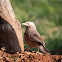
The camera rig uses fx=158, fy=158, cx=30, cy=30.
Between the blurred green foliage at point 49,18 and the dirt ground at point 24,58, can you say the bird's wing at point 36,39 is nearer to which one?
the dirt ground at point 24,58

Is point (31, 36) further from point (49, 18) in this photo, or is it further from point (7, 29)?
point (49, 18)

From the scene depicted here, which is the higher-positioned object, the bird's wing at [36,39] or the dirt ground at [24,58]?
the bird's wing at [36,39]

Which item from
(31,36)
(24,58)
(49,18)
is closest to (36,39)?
(31,36)

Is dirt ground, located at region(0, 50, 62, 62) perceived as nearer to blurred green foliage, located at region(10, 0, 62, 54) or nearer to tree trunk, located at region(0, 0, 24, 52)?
tree trunk, located at region(0, 0, 24, 52)

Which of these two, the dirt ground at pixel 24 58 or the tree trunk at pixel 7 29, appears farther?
the tree trunk at pixel 7 29

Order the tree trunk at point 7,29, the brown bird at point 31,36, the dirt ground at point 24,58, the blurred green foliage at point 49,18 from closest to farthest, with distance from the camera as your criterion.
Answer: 1. the dirt ground at point 24,58
2. the tree trunk at point 7,29
3. the brown bird at point 31,36
4. the blurred green foliage at point 49,18

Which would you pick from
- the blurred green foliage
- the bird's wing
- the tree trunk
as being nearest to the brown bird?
the bird's wing

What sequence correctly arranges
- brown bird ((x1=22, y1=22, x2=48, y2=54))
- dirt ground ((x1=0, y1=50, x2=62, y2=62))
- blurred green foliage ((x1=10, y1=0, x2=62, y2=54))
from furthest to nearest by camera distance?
blurred green foliage ((x1=10, y1=0, x2=62, y2=54))
brown bird ((x1=22, y1=22, x2=48, y2=54))
dirt ground ((x1=0, y1=50, x2=62, y2=62))

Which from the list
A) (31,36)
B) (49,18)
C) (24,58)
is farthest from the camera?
(49,18)

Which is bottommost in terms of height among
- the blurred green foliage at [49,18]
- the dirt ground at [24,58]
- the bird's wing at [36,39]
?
the dirt ground at [24,58]

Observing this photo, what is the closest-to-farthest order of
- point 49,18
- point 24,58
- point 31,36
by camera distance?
point 24,58 → point 31,36 → point 49,18

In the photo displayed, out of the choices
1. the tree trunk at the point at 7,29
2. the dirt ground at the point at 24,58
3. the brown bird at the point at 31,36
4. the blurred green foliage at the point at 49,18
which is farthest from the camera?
the blurred green foliage at the point at 49,18

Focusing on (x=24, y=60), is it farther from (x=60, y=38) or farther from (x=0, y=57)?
(x=60, y=38)

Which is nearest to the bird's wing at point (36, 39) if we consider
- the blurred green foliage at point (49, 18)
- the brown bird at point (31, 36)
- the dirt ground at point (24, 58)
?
the brown bird at point (31, 36)
